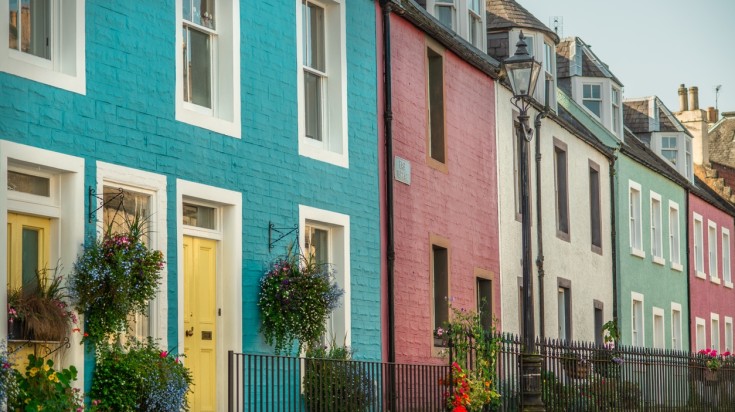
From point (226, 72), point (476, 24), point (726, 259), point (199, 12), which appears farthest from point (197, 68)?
point (726, 259)

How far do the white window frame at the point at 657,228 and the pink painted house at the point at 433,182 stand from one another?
42.6 ft

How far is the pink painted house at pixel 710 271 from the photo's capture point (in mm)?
40844

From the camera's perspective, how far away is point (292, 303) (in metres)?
16.9

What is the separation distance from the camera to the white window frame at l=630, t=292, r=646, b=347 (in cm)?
3453

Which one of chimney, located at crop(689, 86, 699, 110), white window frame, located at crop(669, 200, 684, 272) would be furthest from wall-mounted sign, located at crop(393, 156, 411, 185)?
chimney, located at crop(689, 86, 699, 110)

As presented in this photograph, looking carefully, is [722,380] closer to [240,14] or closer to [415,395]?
[415,395]

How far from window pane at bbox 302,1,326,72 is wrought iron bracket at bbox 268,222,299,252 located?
8.26ft

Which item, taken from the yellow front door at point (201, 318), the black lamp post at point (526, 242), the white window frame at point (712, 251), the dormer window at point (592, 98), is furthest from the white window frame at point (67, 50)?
the white window frame at point (712, 251)

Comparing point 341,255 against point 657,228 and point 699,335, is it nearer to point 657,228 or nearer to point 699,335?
point 657,228

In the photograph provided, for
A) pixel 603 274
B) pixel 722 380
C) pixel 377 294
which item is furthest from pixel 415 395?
pixel 603 274

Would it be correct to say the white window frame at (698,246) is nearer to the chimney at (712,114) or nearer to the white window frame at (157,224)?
the chimney at (712,114)

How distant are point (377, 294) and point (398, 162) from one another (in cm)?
214

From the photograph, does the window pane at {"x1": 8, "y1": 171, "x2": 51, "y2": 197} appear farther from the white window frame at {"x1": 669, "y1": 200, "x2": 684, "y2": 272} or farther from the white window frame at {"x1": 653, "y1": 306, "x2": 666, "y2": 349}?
the white window frame at {"x1": 669, "y1": 200, "x2": 684, "y2": 272}

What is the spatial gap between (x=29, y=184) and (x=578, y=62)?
79.9 feet
